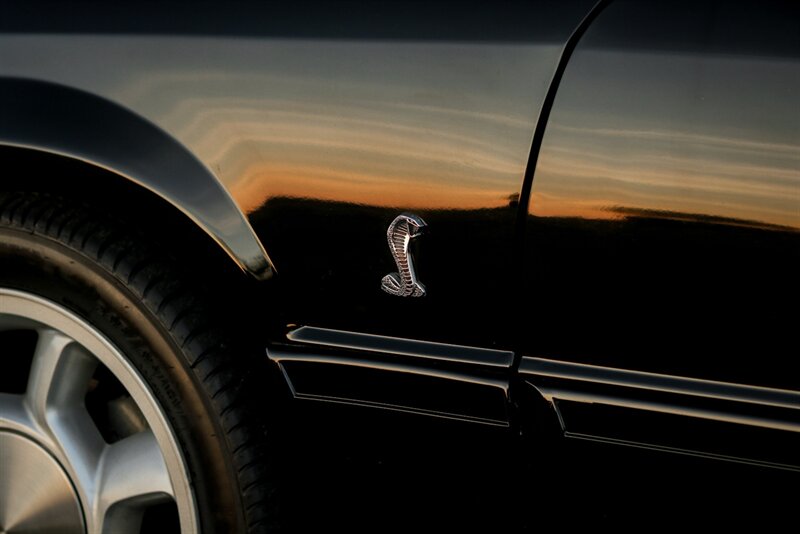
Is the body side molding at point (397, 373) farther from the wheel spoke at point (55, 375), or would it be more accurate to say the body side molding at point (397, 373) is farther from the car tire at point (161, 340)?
the wheel spoke at point (55, 375)

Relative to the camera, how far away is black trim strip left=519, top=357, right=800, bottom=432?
1.54 m

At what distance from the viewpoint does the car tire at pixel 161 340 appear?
1.81 meters

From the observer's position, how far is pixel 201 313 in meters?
1.81

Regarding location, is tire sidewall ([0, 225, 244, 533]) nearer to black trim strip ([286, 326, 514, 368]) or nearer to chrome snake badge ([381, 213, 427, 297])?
black trim strip ([286, 326, 514, 368])

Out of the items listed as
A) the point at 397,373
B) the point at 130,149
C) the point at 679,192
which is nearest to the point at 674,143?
the point at 679,192

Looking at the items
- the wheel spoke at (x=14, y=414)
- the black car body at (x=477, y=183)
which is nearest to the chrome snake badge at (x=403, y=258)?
the black car body at (x=477, y=183)

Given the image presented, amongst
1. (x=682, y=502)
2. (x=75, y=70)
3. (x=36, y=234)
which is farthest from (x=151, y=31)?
(x=682, y=502)

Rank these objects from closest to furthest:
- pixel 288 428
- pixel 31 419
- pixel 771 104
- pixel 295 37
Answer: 1. pixel 771 104
2. pixel 295 37
3. pixel 288 428
4. pixel 31 419

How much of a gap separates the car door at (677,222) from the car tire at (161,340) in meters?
0.51

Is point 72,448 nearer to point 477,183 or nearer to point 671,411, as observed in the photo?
point 477,183

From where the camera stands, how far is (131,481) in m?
1.92

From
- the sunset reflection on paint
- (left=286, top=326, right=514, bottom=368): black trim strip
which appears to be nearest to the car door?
the sunset reflection on paint

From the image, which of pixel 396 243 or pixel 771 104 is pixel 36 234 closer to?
pixel 396 243

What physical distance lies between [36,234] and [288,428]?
1.66ft
